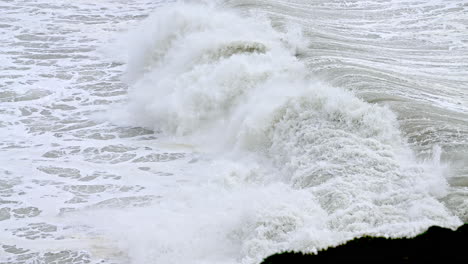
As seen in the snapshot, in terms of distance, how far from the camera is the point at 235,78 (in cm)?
1558

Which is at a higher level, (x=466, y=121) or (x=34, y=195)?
(x=466, y=121)

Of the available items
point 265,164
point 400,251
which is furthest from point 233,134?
point 400,251

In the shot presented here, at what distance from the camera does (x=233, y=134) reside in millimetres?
13930

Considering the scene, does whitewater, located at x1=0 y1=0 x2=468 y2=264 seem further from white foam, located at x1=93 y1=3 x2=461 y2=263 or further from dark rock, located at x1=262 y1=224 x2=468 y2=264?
dark rock, located at x1=262 y1=224 x2=468 y2=264

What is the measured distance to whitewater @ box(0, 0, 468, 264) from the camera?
9727 millimetres

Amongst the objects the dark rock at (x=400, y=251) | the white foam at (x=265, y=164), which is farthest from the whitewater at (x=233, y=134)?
the dark rock at (x=400, y=251)

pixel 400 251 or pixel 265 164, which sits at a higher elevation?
pixel 400 251

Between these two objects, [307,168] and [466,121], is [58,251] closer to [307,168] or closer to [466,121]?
[307,168]

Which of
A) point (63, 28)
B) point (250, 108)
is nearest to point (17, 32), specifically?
point (63, 28)

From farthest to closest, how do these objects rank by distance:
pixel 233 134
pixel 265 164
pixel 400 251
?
pixel 233 134
pixel 265 164
pixel 400 251

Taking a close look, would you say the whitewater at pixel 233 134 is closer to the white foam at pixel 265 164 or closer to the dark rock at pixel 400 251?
the white foam at pixel 265 164

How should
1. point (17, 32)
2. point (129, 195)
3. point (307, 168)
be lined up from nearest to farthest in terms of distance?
point (307, 168) < point (129, 195) < point (17, 32)

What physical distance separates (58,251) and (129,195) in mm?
2083

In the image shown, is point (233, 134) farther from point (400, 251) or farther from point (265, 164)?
point (400, 251)
